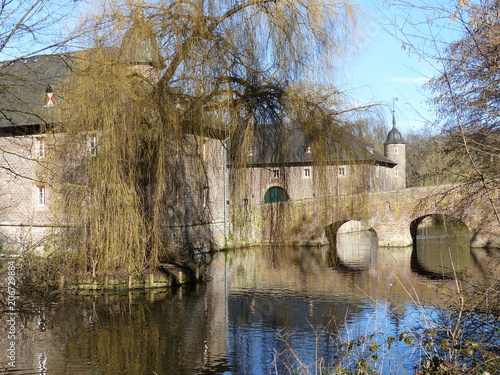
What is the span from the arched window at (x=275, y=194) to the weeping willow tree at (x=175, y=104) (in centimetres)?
50

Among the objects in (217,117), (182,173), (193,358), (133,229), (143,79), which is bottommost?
(193,358)

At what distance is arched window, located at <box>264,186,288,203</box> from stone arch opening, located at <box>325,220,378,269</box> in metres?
Answer: 3.94

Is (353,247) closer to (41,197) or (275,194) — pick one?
(41,197)

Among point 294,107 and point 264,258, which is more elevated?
point 294,107

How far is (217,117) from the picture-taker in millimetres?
7918

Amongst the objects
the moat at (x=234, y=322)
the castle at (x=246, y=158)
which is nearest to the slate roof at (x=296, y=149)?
the castle at (x=246, y=158)

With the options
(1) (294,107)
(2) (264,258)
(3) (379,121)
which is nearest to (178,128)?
(1) (294,107)

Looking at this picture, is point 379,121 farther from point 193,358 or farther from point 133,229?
point 133,229

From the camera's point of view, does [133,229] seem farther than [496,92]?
Yes

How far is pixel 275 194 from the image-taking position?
6480mm

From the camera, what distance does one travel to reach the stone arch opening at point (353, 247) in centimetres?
1621

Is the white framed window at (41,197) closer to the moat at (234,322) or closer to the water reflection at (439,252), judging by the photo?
the moat at (234,322)

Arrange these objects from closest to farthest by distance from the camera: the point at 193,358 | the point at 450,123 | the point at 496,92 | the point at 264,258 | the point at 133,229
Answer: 1. the point at 496,92
2. the point at 450,123
3. the point at 193,358
4. the point at 133,229
5. the point at 264,258

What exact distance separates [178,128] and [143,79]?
100 cm
